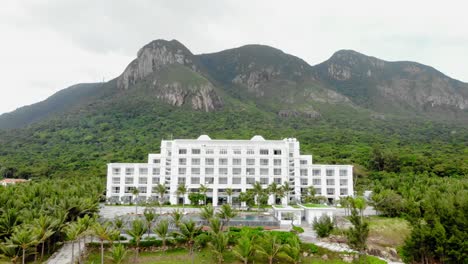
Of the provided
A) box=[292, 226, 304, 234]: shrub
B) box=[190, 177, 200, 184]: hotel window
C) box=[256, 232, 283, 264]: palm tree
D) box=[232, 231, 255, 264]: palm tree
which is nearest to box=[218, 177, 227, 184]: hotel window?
box=[190, 177, 200, 184]: hotel window

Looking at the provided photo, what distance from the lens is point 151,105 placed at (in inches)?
6102

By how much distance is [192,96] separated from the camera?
16275 centimetres

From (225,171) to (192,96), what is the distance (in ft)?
335

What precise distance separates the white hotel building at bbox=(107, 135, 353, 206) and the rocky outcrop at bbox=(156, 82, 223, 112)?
9315cm

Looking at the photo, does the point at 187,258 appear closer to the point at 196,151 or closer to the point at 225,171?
the point at 225,171

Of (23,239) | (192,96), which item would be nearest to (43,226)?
(23,239)

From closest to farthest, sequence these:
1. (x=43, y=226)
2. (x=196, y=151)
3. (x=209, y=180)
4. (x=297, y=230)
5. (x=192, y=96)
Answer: (x=43, y=226) < (x=297, y=230) < (x=209, y=180) < (x=196, y=151) < (x=192, y=96)

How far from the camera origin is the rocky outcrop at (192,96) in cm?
16062

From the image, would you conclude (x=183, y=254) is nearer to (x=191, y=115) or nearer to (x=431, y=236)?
(x=431, y=236)

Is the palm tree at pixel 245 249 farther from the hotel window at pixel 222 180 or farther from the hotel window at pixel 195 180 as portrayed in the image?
the hotel window at pixel 195 180

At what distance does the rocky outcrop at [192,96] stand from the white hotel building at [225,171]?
9315 centimetres

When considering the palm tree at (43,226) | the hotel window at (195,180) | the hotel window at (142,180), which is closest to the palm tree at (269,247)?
the palm tree at (43,226)

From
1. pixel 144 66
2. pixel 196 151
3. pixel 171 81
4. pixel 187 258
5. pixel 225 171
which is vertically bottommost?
pixel 187 258

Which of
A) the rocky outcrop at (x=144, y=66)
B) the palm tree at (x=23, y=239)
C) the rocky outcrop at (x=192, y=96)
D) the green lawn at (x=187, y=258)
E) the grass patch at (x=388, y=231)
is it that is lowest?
the green lawn at (x=187, y=258)
